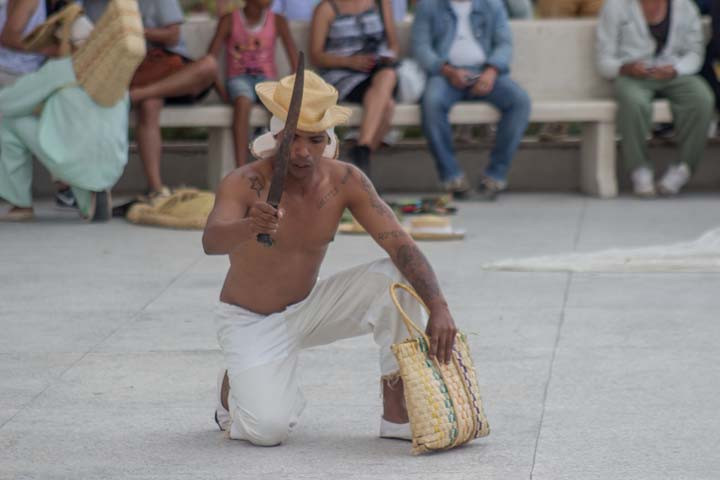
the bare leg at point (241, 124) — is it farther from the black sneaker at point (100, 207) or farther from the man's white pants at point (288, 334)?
the man's white pants at point (288, 334)

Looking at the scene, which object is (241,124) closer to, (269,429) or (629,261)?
(629,261)

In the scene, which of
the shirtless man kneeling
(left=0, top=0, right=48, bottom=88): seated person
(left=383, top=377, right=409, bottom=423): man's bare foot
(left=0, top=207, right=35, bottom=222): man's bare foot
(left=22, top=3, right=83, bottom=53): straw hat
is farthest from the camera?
(left=0, top=207, right=35, bottom=222): man's bare foot

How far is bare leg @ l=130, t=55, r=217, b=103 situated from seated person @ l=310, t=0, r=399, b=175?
74cm

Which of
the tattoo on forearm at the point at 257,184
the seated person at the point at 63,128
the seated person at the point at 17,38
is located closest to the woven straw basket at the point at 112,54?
the seated person at the point at 63,128

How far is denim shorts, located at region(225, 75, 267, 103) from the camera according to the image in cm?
1004

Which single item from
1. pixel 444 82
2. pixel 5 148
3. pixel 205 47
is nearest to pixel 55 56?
pixel 5 148

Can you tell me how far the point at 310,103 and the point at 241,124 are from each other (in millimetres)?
5694

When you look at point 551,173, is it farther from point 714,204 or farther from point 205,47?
point 205,47

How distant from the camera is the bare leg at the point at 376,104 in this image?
390 inches

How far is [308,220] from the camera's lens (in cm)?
457

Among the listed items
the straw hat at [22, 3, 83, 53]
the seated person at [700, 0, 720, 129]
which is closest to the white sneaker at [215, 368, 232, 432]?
the straw hat at [22, 3, 83, 53]

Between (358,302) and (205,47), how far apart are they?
632 cm

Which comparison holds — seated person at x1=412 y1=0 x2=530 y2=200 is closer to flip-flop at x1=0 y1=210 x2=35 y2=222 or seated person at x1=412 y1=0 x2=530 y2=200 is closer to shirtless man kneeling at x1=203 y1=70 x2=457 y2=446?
flip-flop at x1=0 y1=210 x2=35 y2=222

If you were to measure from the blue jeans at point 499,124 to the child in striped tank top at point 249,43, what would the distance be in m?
1.00
